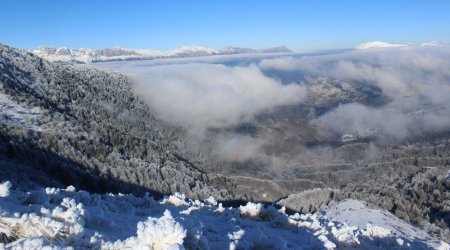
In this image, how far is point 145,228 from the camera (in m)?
16.5

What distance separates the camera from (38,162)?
128 meters

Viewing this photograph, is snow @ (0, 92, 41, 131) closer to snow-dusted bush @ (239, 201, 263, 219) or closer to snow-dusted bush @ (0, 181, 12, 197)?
snow-dusted bush @ (239, 201, 263, 219)

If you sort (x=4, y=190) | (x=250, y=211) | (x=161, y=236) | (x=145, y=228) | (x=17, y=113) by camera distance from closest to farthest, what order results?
(x=161, y=236)
(x=145, y=228)
(x=4, y=190)
(x=250, y=211)
(x=17, y=113)

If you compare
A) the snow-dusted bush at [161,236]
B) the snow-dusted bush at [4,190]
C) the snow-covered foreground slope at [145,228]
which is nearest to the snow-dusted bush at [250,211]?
the snow-covered foreground slope at [145,228]

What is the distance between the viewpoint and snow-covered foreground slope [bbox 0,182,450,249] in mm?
16531

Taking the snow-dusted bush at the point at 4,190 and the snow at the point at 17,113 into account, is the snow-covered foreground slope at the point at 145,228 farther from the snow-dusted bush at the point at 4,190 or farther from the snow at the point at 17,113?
the snow at the point at 17,113

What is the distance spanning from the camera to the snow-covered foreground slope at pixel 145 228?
54.2ft

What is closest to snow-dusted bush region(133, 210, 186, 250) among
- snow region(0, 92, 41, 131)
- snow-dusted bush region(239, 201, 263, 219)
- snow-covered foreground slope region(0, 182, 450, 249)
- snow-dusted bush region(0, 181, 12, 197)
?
snow-covered foreground slope region(0, 182, 450, 249)

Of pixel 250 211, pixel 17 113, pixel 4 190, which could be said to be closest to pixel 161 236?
pixel 4 190

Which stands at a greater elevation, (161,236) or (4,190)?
(161,236)

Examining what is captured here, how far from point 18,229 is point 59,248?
3.02 meters

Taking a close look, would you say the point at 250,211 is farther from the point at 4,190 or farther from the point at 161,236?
the point at 161,236

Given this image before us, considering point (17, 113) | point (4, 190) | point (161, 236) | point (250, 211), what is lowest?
point (17, 113)

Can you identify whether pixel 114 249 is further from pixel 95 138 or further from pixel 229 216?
pixel 95 138
